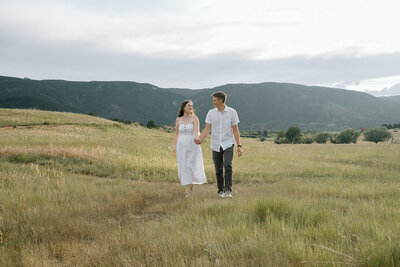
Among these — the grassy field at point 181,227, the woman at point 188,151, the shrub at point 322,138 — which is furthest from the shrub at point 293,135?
the woman at point 188,151

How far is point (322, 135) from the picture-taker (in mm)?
96875

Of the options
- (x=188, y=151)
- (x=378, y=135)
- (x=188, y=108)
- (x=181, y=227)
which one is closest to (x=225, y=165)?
(x=188, y=151)

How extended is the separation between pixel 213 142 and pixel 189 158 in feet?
3.05

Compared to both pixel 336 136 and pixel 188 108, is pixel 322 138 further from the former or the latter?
pixel 188 108

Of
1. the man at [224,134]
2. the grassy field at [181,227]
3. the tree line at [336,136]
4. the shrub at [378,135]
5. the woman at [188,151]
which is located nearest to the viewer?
the grassy field at [181,227]

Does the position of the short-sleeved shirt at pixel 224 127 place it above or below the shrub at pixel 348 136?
above

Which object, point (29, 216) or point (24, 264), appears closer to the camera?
point (24, 264)

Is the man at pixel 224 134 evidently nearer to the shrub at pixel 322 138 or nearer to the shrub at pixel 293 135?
the shrub at pixel 293 135

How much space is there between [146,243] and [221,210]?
6.19 feet

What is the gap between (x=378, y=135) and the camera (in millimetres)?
89188

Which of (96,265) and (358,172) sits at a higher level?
(96,265)

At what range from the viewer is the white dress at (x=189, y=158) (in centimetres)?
850

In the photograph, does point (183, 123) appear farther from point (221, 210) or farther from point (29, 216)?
point (29, 216)

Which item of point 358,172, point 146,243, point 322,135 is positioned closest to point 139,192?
point 146,243
